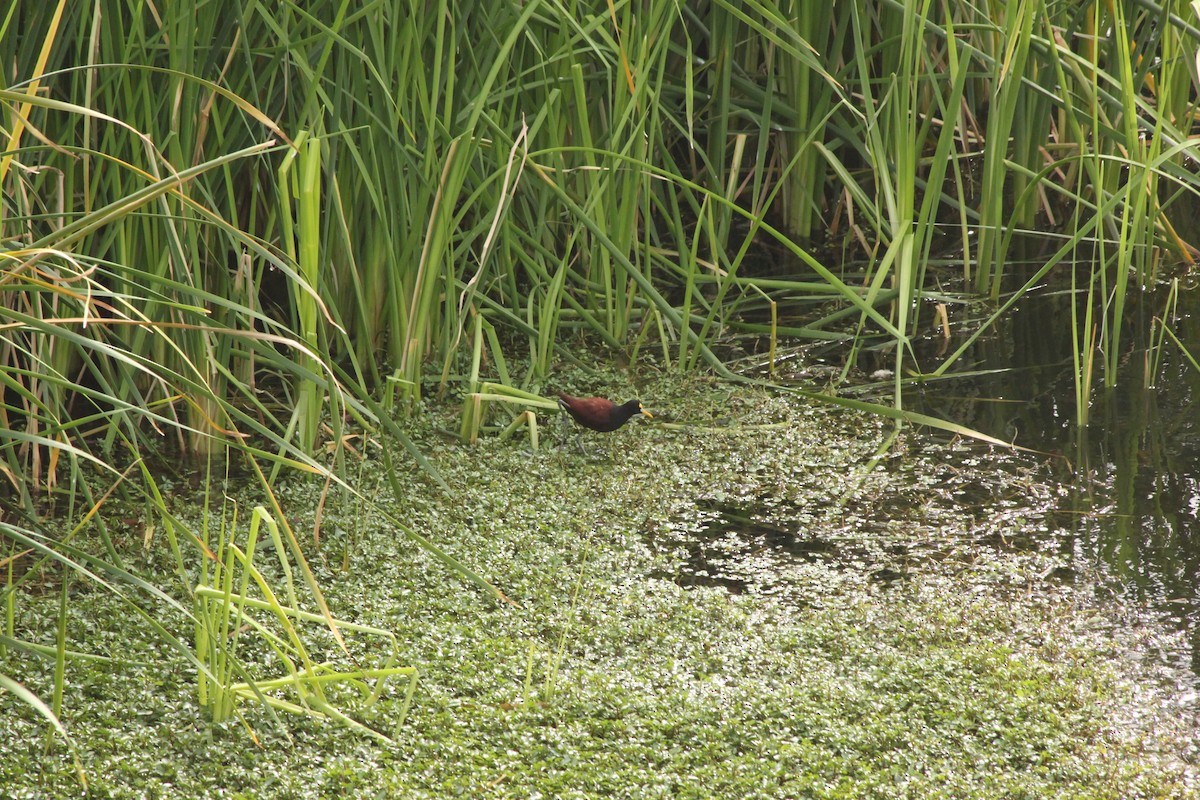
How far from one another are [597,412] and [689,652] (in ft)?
3.37

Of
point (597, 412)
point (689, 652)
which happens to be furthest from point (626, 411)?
point (689, 652)

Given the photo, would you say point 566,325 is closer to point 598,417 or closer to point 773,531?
point 598,417

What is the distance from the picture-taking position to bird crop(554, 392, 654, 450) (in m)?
3.66

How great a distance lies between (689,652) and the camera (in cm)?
278

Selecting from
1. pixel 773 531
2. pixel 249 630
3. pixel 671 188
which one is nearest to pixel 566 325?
pixel 671 188

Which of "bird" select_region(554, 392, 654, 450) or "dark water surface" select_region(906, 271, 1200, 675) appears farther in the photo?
"bird" select_region(554, 392, 654, 450)

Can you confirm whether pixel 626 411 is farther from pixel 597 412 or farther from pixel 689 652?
pixel 689 652

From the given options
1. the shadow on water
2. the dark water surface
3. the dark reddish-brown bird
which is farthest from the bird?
the dark water surface

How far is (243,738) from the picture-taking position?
2426 mm

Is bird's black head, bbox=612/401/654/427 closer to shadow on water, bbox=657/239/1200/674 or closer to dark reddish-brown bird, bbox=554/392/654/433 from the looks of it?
dark reddish-brown bird, bbox=554/392/654/433

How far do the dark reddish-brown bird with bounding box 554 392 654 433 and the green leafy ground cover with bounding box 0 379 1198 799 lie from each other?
0.08 m

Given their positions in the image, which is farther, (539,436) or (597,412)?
(539,436)

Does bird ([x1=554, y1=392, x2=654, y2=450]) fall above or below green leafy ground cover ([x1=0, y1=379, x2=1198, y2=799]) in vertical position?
above

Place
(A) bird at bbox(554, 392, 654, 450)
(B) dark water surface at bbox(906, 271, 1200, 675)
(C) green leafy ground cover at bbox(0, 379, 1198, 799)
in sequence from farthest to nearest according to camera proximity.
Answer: (A) bird at bbox(554, 392, 654, 450) → (B) dark water surface at bbox(906, 271, 1200, 675) → (C) green leafy ground cover at bbox(0, 379, 1198, 799)
